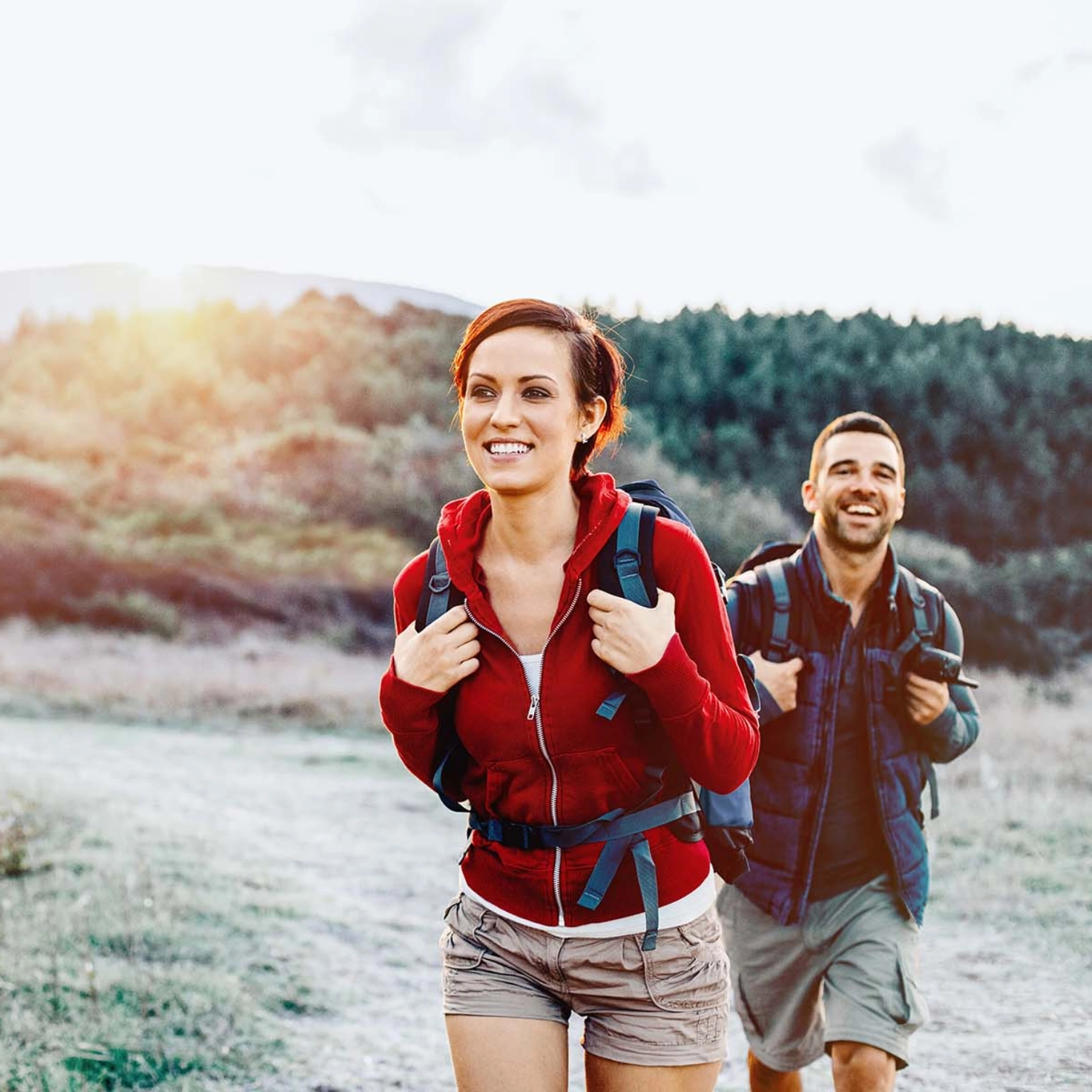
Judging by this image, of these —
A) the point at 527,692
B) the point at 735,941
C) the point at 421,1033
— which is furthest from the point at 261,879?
the point at 527,692

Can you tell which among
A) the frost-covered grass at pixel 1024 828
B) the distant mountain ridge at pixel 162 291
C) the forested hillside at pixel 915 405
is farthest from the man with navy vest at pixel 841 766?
the distant mountain ridge at pixel 162 291

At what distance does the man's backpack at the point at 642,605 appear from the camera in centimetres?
232

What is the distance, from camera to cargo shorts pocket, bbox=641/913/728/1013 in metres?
2.33

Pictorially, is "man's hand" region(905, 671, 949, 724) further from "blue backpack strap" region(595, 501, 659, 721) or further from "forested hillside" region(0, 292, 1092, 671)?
"forested hillside" region(0, 292, 1092, 671)

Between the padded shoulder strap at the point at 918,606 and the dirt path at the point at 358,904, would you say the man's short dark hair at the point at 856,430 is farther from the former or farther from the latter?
the dirt path at the point at 358,904

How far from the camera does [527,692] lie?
2320 millimetres

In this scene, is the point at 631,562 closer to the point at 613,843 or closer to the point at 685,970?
the point at 613,843

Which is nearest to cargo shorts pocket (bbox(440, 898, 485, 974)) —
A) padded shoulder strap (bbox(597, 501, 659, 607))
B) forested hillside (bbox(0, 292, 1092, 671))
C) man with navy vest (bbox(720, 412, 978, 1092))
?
padded shoulder strap (bbox(597, 501, 659, 607))

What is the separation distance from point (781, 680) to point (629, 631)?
1.61 m

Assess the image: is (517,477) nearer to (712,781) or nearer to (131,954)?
(712,781)

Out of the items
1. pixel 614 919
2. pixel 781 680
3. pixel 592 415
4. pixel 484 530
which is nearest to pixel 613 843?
pixel 614 919

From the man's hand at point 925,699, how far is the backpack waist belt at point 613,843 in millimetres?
1610

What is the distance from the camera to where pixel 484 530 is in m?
2.62

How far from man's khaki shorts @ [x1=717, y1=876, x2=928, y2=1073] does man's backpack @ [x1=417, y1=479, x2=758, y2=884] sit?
125cm
